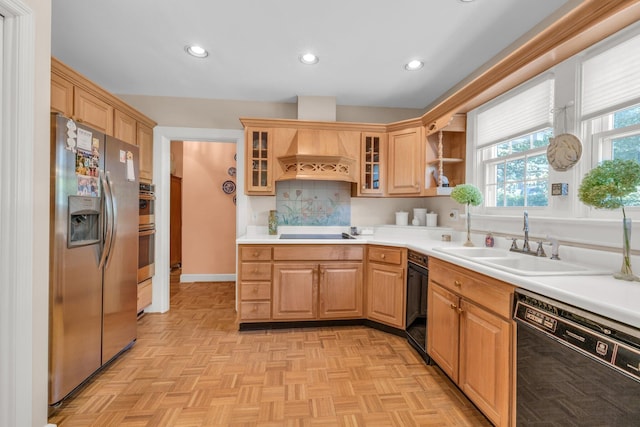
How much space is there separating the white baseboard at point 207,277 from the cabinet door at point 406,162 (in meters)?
2.96

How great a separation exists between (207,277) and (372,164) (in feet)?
10.4

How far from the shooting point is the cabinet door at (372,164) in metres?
3.27

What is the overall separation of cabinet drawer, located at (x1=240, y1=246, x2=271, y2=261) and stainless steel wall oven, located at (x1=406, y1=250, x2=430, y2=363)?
4.46 ft

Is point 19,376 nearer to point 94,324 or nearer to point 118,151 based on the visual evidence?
point 94,324

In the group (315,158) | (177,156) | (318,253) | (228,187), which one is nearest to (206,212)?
(228,187)

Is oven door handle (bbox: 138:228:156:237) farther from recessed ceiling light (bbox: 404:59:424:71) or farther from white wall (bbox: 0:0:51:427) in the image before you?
recessed ceiling light (bbox: 404:59:424:71)

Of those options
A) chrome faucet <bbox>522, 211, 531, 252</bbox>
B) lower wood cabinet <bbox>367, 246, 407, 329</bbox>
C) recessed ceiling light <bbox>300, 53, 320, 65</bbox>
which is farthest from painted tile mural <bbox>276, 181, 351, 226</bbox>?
chrome faucet <bbox>522, 211, 531, 252</bbox>

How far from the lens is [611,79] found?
1.55 meters

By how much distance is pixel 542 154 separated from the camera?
80.2 inches

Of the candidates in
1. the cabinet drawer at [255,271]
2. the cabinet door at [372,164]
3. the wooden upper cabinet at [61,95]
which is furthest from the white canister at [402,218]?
the wooden upper cabinet at [61,95]

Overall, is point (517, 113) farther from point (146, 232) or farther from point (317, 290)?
point (146, 232)

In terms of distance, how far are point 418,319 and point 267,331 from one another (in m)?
1.46

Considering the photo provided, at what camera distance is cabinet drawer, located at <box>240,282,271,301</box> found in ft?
9.11

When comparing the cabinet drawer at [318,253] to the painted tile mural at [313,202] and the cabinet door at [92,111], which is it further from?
the cabinet door at [92,111]
